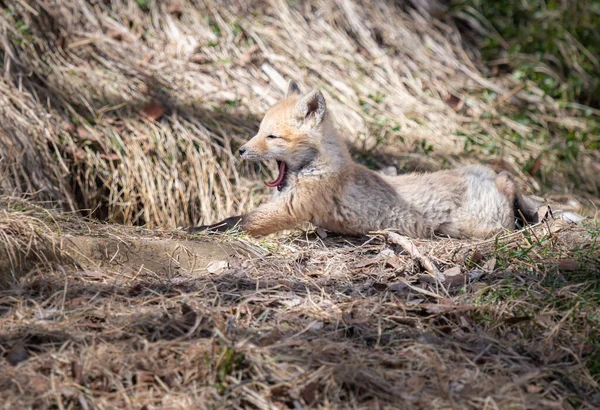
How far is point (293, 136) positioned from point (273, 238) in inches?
33.9

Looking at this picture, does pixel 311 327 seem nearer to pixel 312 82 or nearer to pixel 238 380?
pixel 238 380

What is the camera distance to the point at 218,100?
25.7 ft

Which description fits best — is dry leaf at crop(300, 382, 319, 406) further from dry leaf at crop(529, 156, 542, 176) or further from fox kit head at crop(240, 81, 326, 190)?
dry leaf at crop(529, 156, 542, 176)

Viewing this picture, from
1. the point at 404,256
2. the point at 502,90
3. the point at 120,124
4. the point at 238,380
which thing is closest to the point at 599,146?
the point at 502,90

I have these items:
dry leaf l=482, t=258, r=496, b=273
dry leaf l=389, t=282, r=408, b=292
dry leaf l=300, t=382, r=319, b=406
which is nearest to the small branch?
dry leaf l=389, t=282, r=408, b=292

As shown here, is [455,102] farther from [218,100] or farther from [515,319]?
[515,319]

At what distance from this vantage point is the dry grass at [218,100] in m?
6.66

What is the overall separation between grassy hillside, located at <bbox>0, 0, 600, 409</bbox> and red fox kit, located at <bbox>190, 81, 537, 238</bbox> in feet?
0.92

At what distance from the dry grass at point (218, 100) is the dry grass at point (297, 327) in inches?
75.8

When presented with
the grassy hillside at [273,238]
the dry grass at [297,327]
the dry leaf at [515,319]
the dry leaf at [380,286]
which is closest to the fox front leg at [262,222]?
the grassy hillside at [273,238]

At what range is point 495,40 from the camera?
32.3ft

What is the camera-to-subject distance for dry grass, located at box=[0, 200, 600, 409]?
10.1 ft

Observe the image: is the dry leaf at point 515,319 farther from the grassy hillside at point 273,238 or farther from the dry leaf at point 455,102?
the dry leaf at point 455,102

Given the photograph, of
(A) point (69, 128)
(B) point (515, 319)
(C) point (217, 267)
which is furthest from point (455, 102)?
(B) point (515, 319)
